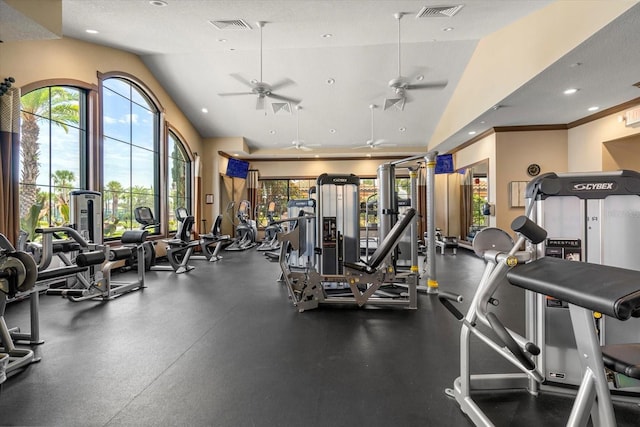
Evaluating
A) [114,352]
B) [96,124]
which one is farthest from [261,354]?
[96,124]

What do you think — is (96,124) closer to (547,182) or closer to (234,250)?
(234,250)

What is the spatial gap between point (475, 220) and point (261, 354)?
8478 mm

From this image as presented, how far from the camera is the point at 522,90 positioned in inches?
205

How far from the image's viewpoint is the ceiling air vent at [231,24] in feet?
16.1

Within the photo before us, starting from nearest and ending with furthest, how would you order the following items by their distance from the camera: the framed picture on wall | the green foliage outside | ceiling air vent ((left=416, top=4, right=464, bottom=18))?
ceiling air vent ((left=416, top=4, right=464, bottom=18)), the framed picture on wall, the green foliage outside

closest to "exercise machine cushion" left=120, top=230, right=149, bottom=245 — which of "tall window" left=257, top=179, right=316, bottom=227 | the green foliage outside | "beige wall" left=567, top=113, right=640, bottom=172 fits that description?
"tall window" left=257, top=179, right=316, bottom=227

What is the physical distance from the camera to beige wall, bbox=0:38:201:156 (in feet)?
13.9

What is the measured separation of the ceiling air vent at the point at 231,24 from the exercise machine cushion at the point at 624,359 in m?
5.55

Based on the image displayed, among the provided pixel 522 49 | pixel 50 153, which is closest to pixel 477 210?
pixel 522 49

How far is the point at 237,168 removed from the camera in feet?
36.2

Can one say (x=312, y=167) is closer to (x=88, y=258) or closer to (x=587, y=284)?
(x=88, y=258)

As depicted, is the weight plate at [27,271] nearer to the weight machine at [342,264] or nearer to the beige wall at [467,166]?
the weight machine at [342,264]

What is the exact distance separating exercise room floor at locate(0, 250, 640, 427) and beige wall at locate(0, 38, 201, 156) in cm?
313

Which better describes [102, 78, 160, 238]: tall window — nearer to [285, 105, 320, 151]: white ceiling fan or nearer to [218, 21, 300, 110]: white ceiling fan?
[218, 21, 300, 110]: white ceiling fan
